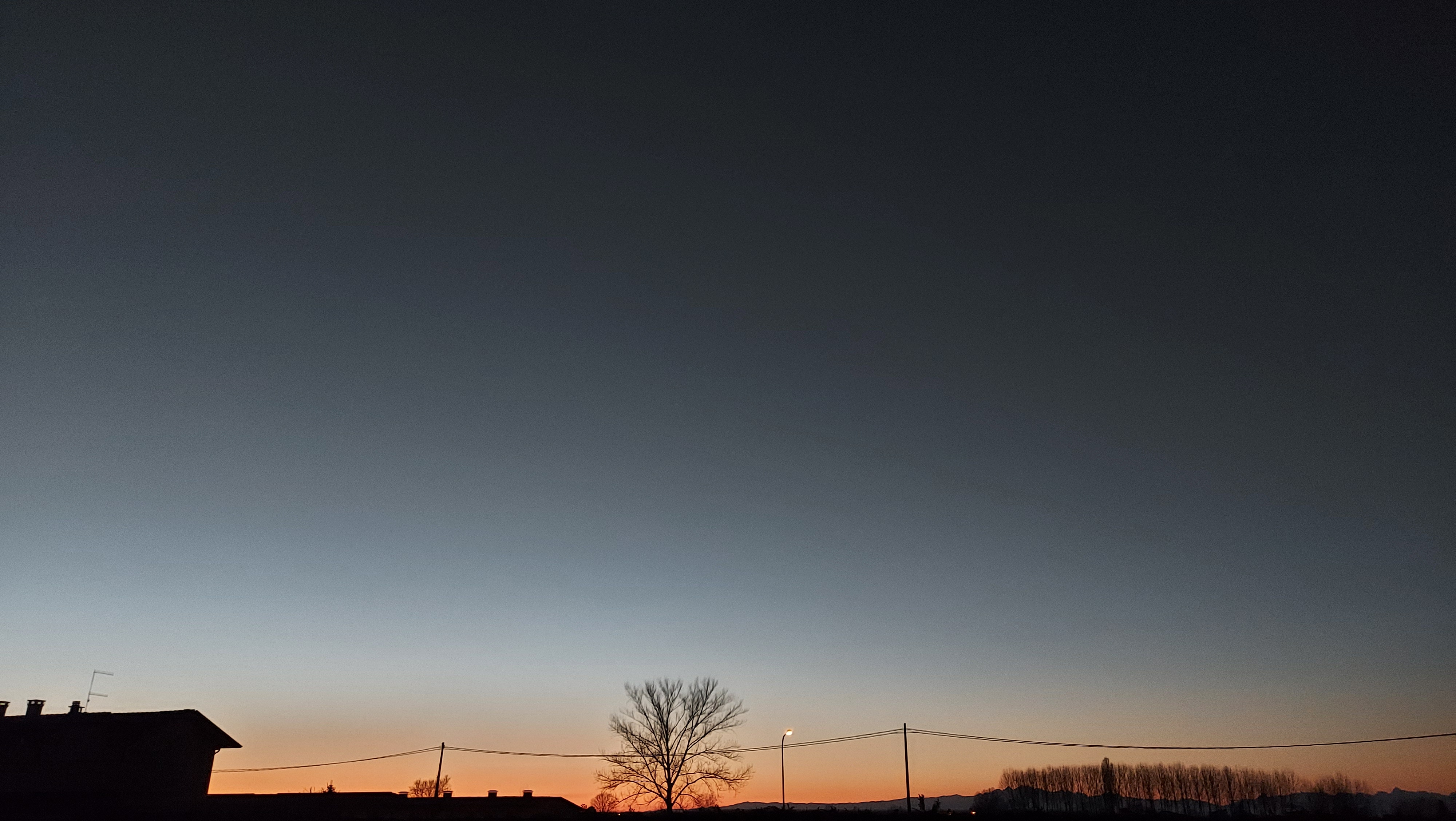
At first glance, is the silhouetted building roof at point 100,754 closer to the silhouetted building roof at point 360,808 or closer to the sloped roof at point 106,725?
the sloped roof at point 106,725

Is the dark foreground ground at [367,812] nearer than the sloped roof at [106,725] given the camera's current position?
Yes

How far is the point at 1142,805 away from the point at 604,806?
93.6 meters

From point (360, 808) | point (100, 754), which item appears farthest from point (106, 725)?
point (360, 808)

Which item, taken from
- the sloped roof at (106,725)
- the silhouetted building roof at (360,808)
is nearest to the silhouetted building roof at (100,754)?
the sloped roof at (106,725)

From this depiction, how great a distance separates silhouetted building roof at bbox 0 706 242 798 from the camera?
51781mm

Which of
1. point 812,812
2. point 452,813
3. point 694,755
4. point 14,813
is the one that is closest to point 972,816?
point 812,812

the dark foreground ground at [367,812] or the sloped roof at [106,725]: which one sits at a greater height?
the sloped roof at [106,725]

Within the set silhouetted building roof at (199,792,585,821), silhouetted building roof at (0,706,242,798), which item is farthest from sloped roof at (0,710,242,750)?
silhouetted building roof at (199,792,585,821)

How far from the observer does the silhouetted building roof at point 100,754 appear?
5178 cm

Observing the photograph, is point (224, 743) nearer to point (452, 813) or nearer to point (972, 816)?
point (452, 813)

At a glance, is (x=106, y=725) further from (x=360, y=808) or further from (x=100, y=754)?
(x=360, y=808)

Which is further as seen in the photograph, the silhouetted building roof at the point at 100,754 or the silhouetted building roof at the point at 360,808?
the silhouetted building roof at the point at 100,754

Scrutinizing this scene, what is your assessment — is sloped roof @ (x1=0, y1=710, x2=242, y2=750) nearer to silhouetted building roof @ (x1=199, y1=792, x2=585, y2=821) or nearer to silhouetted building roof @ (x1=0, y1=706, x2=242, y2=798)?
silhouetted building roof @ (x1=0, y1=706, x2=242, y2=798)

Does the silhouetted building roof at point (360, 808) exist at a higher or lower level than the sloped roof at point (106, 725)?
lower
